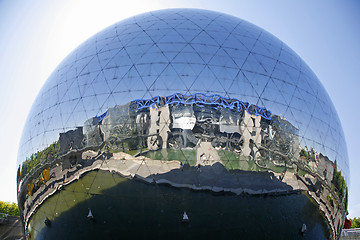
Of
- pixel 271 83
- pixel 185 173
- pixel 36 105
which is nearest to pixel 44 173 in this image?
pixel 36 105

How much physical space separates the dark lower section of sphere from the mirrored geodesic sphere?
0.10 feet

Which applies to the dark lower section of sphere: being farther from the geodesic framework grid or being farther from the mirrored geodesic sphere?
the geodesic framework grid

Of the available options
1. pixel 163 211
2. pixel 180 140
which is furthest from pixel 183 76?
pixel 163 211

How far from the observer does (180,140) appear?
768 cm

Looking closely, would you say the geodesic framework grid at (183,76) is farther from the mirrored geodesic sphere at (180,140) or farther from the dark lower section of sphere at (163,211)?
the dark lower section of sphere at (163,211)

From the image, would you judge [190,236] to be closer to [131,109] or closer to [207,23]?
[131,109]

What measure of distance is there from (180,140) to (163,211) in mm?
1820

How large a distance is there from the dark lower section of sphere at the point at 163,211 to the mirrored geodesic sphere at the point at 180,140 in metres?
0.03

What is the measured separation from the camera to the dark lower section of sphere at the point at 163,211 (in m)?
7.85

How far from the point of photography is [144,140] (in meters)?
7.84

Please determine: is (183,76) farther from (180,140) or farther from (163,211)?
(163,211)

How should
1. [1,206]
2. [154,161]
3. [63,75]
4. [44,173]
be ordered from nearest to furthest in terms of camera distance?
[154,161]
[44,173]
[63,75]
[1,206]

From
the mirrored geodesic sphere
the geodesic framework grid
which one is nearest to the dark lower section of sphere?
the mirrored geodesic sphere

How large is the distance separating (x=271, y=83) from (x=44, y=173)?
7.12 m
